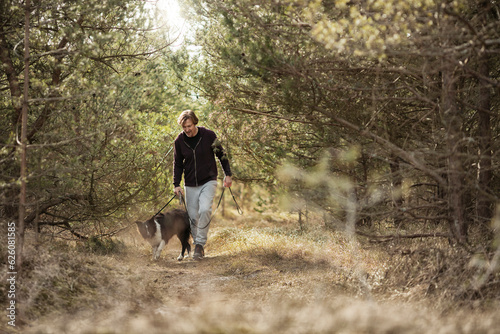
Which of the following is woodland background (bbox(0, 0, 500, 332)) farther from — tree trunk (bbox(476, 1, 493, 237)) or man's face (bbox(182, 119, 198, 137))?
man's face (bbox(182, 119, 198, 137))

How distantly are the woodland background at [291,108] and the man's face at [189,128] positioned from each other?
533mm

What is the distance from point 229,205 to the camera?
24562 mm

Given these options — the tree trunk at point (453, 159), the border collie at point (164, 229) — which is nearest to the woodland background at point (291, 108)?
the tree trunk at point (453, 159)

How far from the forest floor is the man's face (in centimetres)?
212

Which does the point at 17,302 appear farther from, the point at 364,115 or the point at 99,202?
the point at 364,115

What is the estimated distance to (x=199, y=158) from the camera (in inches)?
302

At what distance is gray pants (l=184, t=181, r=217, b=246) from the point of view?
7.71m

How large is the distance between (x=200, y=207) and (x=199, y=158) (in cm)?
83

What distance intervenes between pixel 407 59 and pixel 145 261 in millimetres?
5367

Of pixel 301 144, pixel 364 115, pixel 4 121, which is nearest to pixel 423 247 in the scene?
pixel 364 115

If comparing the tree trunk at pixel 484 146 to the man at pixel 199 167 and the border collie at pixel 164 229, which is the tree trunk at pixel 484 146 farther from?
the border collie at pixel 164 229

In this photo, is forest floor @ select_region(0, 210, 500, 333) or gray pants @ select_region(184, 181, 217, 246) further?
gray pants @ select_region(184, 181, 217, 246)

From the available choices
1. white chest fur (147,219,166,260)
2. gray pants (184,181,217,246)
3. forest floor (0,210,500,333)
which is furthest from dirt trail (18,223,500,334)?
gray pants (184,181,217,246)

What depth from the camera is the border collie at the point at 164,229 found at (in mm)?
8109
